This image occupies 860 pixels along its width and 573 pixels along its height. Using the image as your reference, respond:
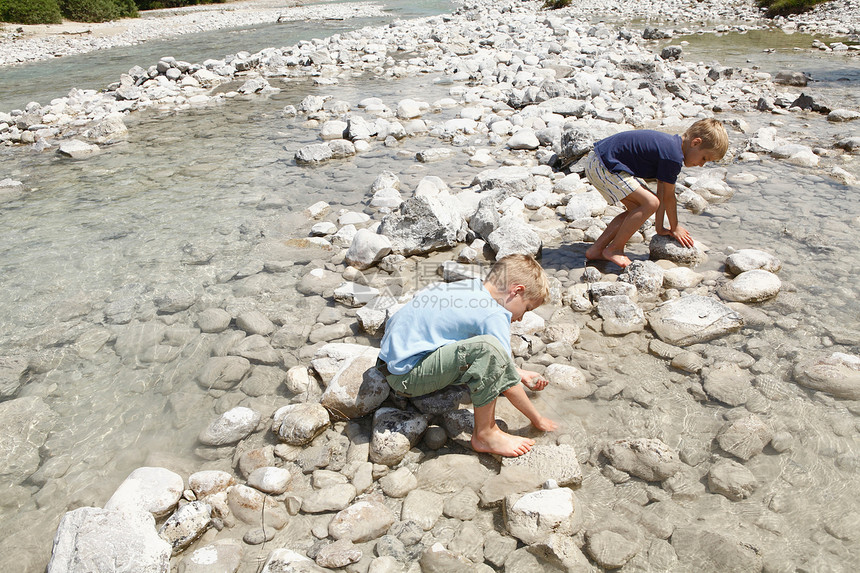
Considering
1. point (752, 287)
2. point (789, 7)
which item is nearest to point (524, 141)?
point (752, 287)

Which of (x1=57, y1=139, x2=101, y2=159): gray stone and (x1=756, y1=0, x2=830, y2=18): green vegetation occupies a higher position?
(x1=756, y1=0, x2=830, y2=18): green vegetation

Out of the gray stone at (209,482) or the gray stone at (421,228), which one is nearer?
the gray stone at (209,482)

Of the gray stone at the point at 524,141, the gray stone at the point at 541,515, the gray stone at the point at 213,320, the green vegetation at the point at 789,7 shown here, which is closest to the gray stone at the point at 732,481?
the gray stone at the point at 541,515

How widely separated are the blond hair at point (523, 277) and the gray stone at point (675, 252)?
213 cm

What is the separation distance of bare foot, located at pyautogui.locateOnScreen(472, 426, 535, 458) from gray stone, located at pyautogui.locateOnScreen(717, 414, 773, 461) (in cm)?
102

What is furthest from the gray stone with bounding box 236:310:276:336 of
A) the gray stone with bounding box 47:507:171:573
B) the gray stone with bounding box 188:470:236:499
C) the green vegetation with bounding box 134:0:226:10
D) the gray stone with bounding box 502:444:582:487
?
the green vegetation with bounding box 134:0:226:10

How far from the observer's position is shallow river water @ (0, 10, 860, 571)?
2.74m

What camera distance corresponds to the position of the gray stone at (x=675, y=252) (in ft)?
14.8

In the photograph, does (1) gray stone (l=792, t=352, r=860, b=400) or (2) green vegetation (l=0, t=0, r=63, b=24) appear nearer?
(1) gray stone (l=792, t=352, r=860, b=400)

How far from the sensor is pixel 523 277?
9.49ft

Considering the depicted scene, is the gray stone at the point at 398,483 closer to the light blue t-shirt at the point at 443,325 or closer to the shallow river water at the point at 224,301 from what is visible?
the light blue t-shirt at the point at 443,325

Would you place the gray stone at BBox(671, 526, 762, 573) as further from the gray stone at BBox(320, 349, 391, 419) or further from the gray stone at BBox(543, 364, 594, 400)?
the gray stone at BBox(320, 349, 391, 419)

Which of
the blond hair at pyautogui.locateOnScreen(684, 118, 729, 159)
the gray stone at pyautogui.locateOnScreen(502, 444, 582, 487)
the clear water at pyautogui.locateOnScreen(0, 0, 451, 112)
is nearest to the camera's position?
the gray stone at pyautogui.locateOnScreen(502, 444, 582, 487)

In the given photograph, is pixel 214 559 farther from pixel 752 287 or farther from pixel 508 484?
pixel 752 287
